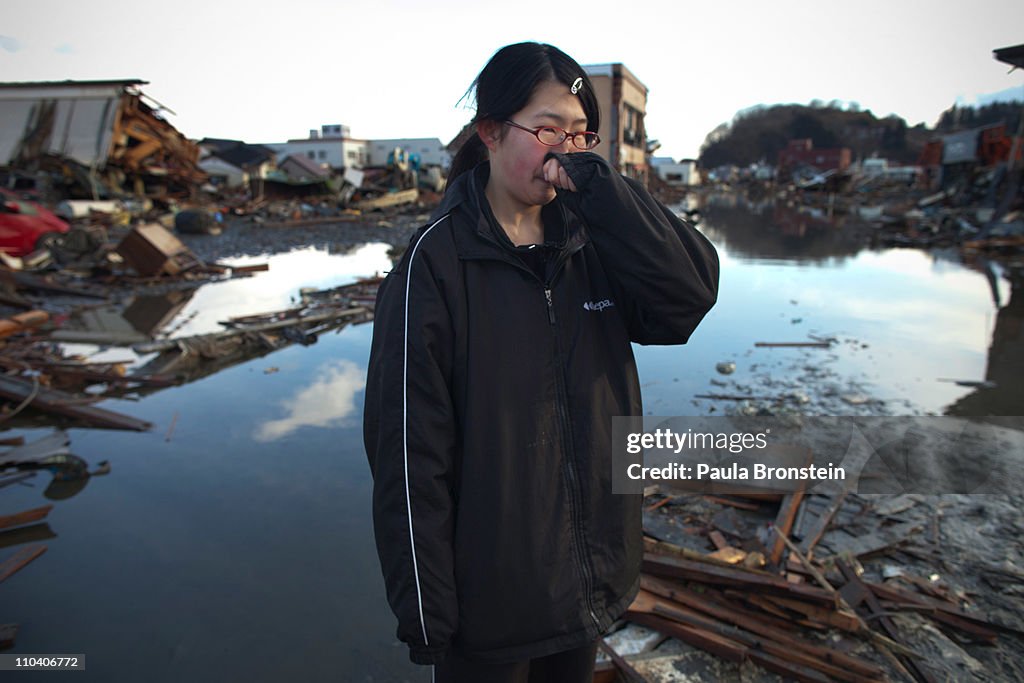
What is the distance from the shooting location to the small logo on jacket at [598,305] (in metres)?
1.82

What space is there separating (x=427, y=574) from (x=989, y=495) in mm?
4776

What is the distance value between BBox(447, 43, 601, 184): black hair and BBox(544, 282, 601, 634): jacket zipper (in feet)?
2.05

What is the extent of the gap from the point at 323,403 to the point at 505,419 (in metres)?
5.13

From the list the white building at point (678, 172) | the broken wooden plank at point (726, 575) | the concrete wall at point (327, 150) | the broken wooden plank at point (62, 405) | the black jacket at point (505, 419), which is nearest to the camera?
the black jacket at point (505, 419)

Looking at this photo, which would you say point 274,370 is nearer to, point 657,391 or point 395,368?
point 657,391

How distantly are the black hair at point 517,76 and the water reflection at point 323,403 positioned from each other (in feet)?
15.1

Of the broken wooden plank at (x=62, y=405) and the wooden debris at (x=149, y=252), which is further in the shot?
the wooden debris at (x=149, y=252)

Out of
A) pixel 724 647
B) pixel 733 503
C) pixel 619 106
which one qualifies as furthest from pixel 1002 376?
pixel 619 106

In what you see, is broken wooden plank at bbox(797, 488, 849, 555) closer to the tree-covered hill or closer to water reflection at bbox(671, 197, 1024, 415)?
water reflection at bbox(671, 197, 1024, 415)

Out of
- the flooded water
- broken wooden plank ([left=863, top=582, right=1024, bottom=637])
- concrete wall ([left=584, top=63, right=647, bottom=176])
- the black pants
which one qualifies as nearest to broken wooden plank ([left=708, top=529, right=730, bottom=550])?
broken wooden plank ([left=863, top=582, right=1024, bottom=637])

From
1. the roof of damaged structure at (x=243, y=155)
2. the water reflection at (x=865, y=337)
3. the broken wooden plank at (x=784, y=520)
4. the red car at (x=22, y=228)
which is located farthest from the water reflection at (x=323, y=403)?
the roof of damaged structure at (x=243, y=155)

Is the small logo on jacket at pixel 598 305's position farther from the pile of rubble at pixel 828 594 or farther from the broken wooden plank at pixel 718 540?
the broken wooden plank at pixel 718 540

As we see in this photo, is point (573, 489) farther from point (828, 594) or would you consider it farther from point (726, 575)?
point (828, 594)

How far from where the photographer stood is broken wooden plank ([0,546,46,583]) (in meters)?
3.56
